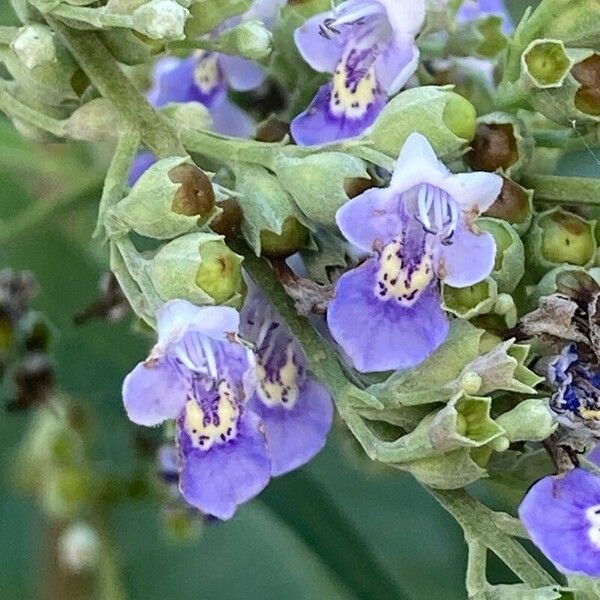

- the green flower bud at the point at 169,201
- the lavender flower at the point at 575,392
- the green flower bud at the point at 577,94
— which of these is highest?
the green flower bud at the point at 169,201

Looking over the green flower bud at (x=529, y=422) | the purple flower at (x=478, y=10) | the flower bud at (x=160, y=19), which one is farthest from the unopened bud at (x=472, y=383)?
the purple flower at (x=478, y=10)

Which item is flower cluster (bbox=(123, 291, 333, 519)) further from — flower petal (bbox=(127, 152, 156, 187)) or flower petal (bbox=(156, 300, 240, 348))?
flower petal (bbox=(127, 152, 156, 187))

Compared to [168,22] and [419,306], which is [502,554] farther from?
[168,22]

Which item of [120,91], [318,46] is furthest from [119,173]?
[318,46]

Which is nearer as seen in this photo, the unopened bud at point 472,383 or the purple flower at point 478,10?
the unopened bud at point 472,383

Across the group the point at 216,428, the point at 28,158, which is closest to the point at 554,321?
the point at 216,428

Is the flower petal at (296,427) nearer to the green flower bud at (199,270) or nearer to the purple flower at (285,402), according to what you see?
the purple flower at (285,402)
